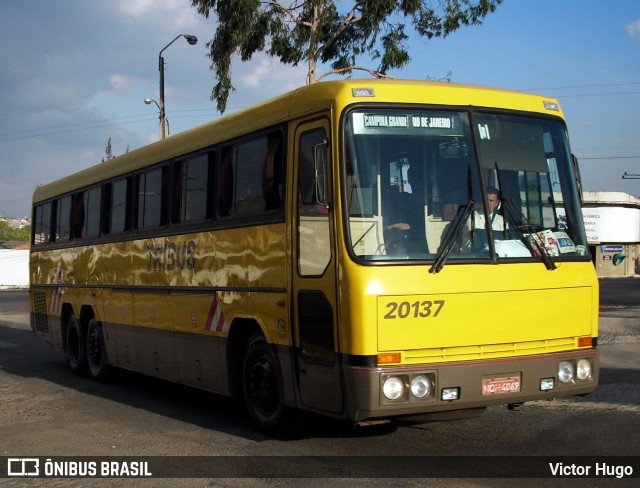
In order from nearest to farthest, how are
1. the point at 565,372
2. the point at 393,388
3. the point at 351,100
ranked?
the point at 393,388
the point at 351,100
the point at 565,372

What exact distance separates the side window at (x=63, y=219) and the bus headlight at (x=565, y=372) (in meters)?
10.3

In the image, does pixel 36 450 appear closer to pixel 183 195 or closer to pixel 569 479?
pixel 183 195

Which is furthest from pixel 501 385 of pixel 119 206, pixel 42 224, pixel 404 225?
pixel 42 224

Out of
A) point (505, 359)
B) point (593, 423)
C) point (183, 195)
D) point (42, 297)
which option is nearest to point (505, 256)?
point (505, 359)

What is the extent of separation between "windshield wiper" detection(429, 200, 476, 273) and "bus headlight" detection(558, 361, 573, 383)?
1.49 metres

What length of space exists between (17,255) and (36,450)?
186 ft

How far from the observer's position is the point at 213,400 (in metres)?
11.7

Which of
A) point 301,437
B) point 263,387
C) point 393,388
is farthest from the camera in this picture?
point 263,387

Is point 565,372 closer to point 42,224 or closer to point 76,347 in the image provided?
point 76,347

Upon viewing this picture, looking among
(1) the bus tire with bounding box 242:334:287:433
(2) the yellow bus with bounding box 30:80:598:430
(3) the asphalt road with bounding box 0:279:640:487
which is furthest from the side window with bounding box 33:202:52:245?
(1) the bus tire with bounding box 242:334:287:433

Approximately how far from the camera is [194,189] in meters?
10.4

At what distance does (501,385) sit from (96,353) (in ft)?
28.0

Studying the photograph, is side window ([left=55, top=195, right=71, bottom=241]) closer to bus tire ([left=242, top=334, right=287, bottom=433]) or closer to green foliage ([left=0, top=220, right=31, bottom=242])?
bus tire ([left=242, top=334, right=287, bottom=433])

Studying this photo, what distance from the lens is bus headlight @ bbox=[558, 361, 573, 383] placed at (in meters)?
7.62
